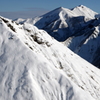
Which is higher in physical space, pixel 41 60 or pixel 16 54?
pixel 16 54

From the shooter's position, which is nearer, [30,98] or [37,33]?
[30,98]

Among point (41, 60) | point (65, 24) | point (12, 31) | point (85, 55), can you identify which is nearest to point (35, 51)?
point (41, 60)

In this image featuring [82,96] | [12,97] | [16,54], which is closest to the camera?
[12,97]

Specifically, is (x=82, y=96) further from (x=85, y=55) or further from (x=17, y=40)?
(x=85, y=55)

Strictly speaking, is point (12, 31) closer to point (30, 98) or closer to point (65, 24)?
point (30, 98)

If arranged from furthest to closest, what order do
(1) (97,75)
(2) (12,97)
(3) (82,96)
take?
1. (1) (97,75)
2. (3) (82,96)
3. (2) (12,97)

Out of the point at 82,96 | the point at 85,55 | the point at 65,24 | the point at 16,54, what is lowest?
the point at 82,96

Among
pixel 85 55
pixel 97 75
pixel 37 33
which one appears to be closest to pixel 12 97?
pixel 37 33
